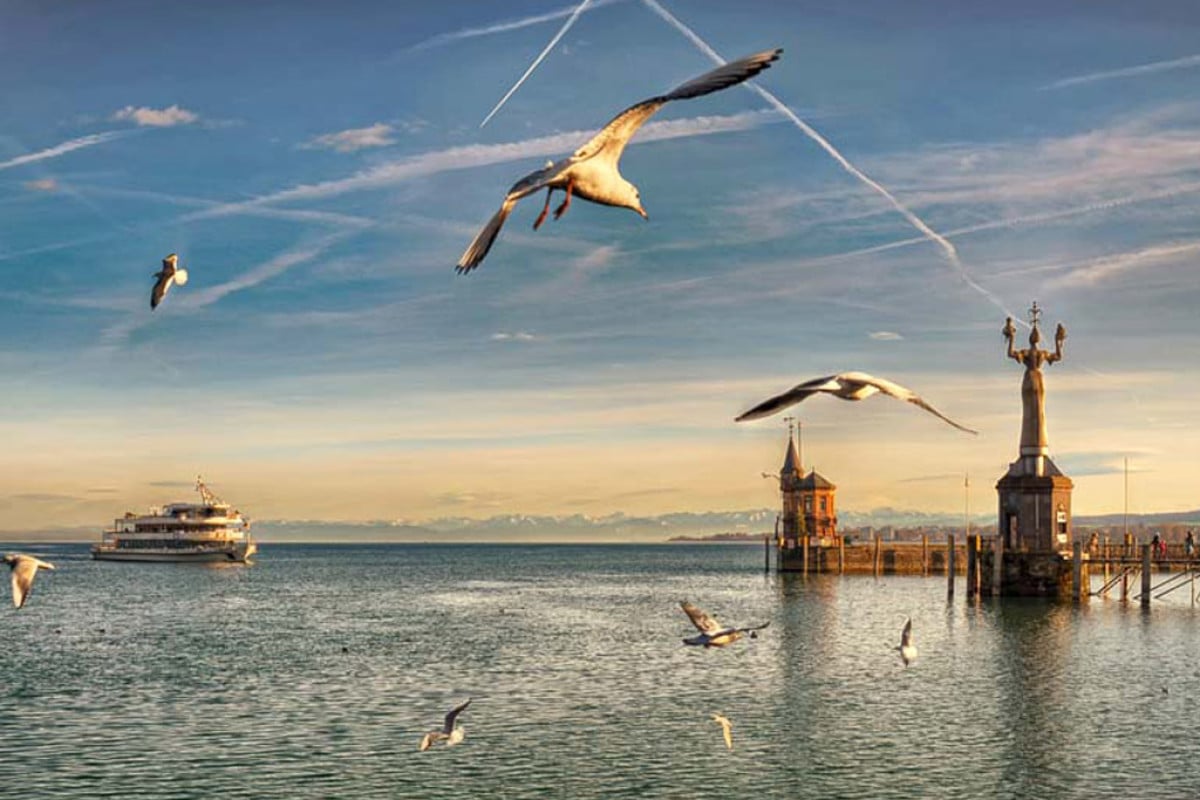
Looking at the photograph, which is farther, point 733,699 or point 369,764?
point 733,699

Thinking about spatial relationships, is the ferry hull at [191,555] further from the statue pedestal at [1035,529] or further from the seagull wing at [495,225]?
the seagull wing at [495,225]

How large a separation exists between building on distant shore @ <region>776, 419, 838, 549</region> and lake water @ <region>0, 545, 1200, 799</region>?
34.2 meters

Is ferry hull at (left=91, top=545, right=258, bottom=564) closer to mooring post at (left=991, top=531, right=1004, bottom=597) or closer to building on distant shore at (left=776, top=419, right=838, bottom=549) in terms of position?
building on distant shore at (left=776, top=419, right=838, bottom=549)

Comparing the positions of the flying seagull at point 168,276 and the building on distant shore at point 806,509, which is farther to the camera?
the building on distant shore at point 806,509

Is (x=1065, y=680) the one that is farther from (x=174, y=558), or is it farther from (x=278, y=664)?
(x=174, y=558)

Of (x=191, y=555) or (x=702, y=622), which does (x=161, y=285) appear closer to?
(x=702, y=622)

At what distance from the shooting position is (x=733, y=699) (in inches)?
1709

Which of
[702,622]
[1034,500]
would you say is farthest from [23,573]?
[1034,500]

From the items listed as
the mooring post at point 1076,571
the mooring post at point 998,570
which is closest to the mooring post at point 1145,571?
the mooring post at point 1076,571

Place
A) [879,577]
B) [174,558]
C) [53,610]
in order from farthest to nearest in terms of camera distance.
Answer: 1. [174,558]
2. [879,577]
3. [53,610]

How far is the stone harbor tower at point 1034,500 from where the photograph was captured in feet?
228

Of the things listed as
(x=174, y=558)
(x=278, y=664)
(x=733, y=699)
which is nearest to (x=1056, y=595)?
(x=733, y=699)

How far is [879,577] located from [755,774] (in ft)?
315

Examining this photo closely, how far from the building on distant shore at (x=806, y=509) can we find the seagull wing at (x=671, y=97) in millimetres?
105883
